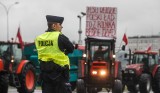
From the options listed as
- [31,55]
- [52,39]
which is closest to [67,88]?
[52,39]

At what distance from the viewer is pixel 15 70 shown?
65.7ft

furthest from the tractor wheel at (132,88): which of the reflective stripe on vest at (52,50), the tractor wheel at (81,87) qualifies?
the reflective stripe on vest at (52,50)

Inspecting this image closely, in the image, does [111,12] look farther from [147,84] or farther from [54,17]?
[54,17]

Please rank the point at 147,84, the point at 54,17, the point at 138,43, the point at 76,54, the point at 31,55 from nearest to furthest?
the point at 54,17 < the point at 147,84 < the point at 76,54 < the point at 31,55 < the point at 138,43

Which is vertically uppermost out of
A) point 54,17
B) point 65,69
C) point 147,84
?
point 54,17

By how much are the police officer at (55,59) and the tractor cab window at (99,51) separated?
11646 millimetres

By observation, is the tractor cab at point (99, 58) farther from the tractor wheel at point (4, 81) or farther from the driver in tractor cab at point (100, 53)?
the tractor wheel at point (4, 81)

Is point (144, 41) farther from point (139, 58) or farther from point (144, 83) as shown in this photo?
point (144, 83)

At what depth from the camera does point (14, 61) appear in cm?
2036

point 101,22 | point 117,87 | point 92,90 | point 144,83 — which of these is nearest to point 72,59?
point 144,83

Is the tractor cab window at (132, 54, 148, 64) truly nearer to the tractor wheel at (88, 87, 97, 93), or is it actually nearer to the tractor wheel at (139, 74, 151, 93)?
the tractor wheel at (139, 74, 151, 93)

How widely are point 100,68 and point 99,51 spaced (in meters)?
0.67

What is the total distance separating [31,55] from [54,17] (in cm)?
2372

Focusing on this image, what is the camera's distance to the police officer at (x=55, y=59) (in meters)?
8.01
